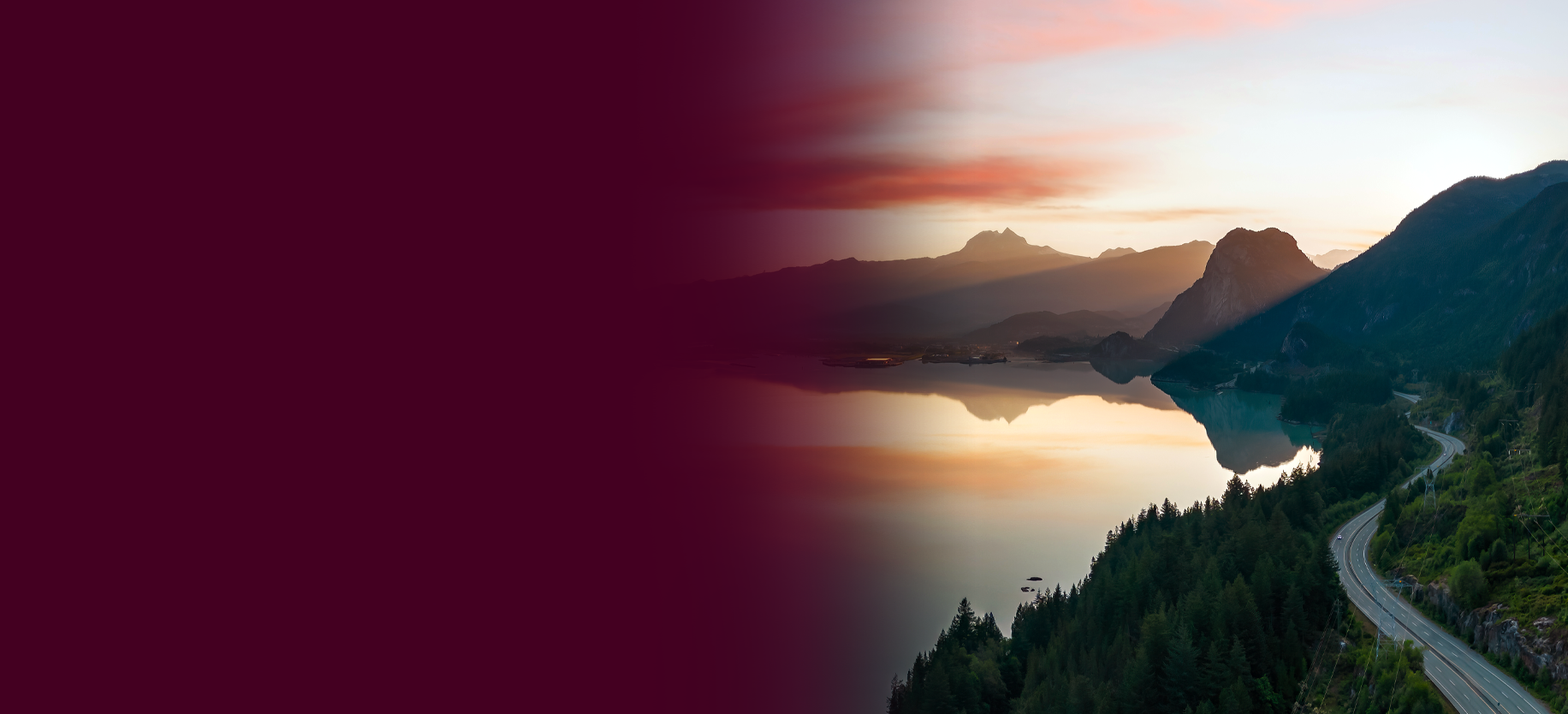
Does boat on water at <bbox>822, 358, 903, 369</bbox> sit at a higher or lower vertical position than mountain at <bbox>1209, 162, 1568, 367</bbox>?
lower

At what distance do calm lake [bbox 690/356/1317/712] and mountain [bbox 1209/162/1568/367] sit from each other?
80.1 feet

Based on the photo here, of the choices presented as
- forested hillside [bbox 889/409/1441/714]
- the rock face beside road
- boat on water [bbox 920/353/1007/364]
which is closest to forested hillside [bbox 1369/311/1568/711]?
the rock face beside road

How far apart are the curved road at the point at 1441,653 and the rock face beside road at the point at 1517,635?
48 centimetres

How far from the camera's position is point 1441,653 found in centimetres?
2297

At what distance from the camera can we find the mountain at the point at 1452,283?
10719 centimetres

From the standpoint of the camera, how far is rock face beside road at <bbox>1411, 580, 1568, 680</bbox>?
20719 millimetres

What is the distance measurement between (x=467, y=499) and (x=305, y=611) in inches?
703

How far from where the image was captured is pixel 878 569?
38.4 meters

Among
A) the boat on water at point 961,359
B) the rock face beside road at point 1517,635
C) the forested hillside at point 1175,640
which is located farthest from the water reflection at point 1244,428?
the boat on water at point 961,359

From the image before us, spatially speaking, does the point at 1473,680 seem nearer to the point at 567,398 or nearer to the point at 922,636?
the point at 922,636

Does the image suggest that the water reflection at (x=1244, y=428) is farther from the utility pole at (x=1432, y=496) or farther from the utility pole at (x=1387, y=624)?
the utility pole at (x=1387, y=624)

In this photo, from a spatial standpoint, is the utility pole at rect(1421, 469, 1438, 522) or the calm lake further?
the calm lake

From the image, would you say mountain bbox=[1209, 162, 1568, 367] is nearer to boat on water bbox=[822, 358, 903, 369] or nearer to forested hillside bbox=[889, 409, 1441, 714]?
boat on water bbox=[822, 358, 903, 369]

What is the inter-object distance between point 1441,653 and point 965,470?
3857cm
